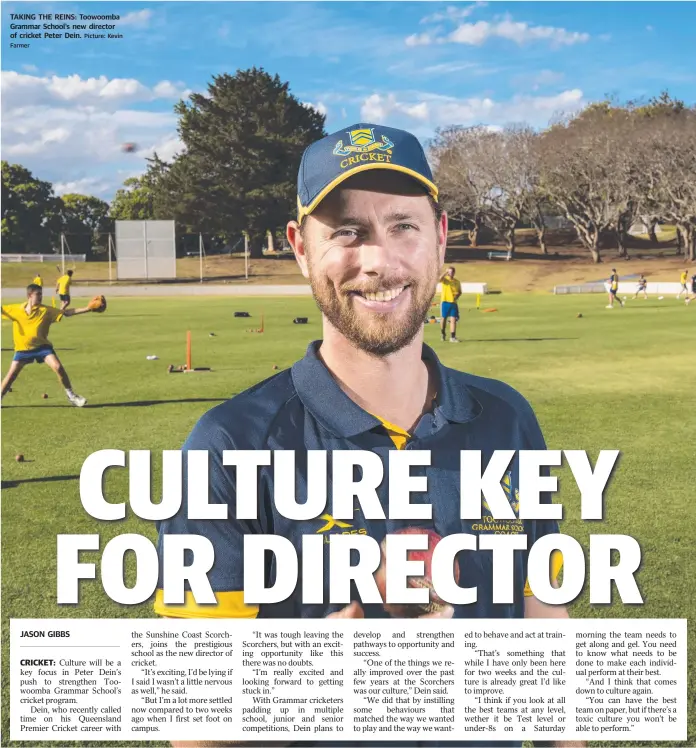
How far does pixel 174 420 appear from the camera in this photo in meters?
14.2

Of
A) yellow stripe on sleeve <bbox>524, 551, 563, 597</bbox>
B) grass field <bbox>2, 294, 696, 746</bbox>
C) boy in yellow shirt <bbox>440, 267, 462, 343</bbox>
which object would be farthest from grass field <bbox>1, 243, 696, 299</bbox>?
yellow stripe on sleeve <bbox>524, 551, 563, 597</bbox>

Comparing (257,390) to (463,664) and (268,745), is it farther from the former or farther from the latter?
(463,664)

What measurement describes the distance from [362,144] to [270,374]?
1616cm

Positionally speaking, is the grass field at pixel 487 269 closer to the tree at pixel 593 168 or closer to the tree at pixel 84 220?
the tree at pixel 593 168

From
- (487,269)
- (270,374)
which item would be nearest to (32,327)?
(270,374)

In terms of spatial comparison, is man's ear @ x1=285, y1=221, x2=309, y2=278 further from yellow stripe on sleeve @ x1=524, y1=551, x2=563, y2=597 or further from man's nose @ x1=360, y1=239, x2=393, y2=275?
yellow stripe on sleeve @ x1=524, y1=551, x2=563, y2=597

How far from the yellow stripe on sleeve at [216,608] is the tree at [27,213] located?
323 feet

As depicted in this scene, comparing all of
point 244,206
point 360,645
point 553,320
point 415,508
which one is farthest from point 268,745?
point 244,206

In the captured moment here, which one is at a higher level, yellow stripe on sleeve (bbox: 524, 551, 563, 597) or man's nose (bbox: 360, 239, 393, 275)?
man's nose (bbox: 360, 239, 393, 275)

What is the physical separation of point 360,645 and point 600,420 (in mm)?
10812

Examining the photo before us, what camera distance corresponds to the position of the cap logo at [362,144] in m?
3.11

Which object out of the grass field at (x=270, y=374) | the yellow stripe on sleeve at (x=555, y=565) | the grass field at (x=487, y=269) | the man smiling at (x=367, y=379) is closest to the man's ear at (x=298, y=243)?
the man smiling at (x=367, y=379)

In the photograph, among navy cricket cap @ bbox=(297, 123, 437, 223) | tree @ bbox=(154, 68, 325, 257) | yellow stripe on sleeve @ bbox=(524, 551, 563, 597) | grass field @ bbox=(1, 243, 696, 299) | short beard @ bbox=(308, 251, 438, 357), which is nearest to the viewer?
navy cricket cap @ bbox=(297, 123, 437, 223)

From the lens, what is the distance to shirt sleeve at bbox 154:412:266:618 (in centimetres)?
285
